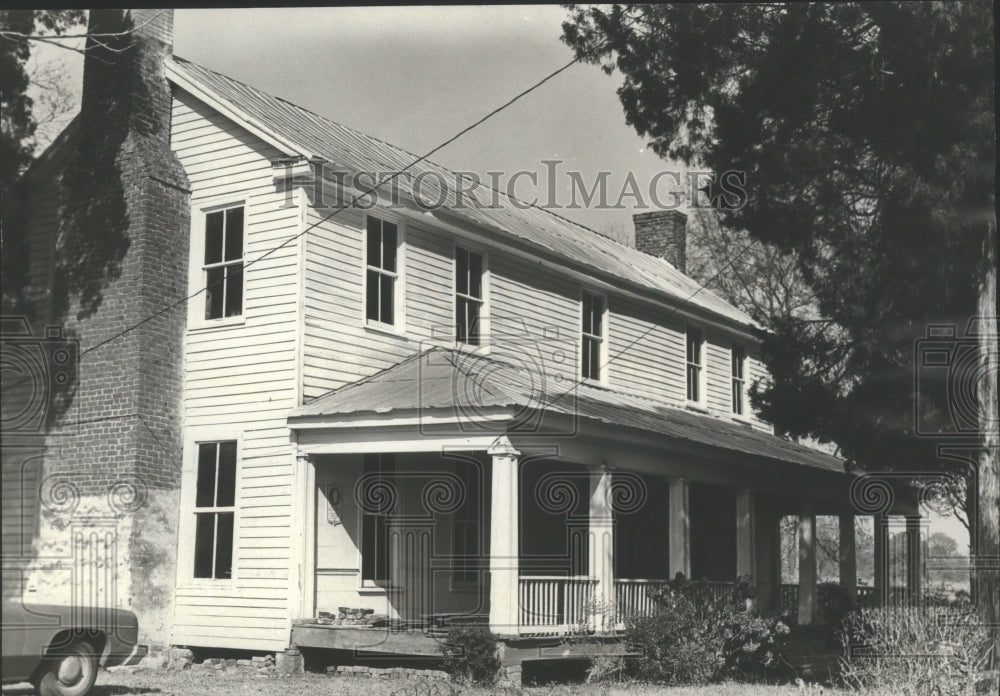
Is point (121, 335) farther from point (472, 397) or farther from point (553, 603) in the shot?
point (553, 603)

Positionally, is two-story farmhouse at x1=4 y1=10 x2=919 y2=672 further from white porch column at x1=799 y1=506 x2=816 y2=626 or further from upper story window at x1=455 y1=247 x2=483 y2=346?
white porch column at x1=799 y1=506 x2=816 y2=626

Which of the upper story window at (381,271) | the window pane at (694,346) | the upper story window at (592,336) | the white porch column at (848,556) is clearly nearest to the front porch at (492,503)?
the upper story window at (592,336)

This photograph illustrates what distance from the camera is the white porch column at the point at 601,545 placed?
1623 centimetres

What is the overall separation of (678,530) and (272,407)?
672 centimetres

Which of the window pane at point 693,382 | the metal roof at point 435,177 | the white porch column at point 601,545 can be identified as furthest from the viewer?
the window pane at point 693,382

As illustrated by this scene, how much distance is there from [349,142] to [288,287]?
437 centimetres

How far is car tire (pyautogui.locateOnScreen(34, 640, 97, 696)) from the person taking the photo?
37.5ft

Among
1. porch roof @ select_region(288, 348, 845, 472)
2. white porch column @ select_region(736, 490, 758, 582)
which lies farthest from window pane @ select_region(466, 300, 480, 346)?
white porch column @ select_region(736, 490, 758, 582)

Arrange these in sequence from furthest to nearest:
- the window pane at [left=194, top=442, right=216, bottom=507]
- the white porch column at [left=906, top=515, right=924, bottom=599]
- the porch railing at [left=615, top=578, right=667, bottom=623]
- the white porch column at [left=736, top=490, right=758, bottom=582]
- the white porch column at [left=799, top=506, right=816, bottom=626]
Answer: the white porch column at [left=799, top=506, right=816, bottom=626] → the white porch column at [left=906, top=515, right=924, bottom=599] → the white porch column at [left=736, top=490, right=758, bottom=582] → the porch railing at [left=615, top=578, right=667, bottom=623] → the window pane at [left=194, top=442, right=216, bottom=507]

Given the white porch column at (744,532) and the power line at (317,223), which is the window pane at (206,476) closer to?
the power line at (317,223)

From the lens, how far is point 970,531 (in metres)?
15.8

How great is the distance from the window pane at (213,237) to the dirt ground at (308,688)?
5.95 metres

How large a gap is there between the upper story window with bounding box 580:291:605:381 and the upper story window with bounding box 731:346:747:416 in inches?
246

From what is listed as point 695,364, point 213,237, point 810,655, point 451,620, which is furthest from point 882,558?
point 213,237
